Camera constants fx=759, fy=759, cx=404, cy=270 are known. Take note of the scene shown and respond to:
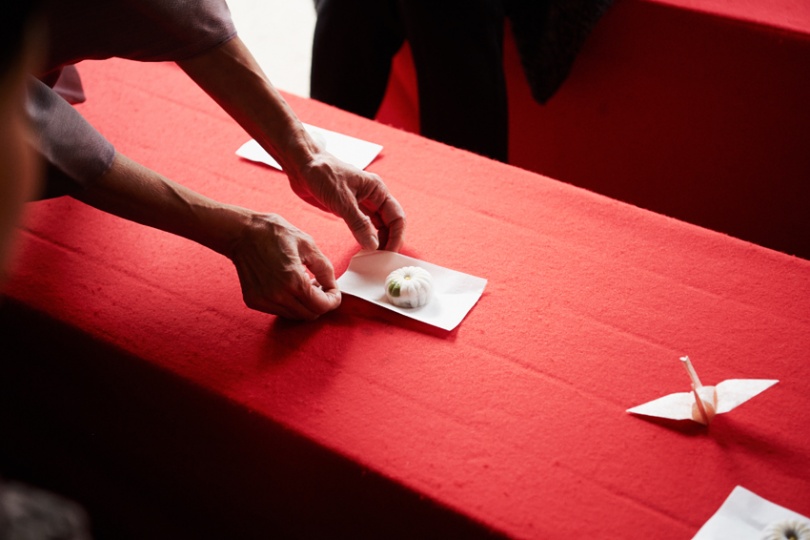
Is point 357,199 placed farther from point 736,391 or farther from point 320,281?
point 736,391

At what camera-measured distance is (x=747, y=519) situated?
0.76m

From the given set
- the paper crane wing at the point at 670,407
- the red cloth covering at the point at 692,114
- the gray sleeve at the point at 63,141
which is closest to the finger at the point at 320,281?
the gray sleeve at the point at 63,141

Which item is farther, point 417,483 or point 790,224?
point 790,224

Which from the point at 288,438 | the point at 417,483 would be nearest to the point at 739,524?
the point at 417,483

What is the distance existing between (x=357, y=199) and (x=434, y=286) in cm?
17

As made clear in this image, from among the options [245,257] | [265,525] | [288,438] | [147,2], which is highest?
[147,2]

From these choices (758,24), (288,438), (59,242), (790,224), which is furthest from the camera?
(790,224)

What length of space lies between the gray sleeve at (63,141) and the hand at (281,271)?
21 centimetres

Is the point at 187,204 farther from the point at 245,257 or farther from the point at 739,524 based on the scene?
the point at 739,524

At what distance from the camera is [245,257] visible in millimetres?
991

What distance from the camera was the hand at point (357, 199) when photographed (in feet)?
3.45

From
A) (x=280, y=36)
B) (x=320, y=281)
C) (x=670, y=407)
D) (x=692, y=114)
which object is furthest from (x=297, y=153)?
(x=280, y=36)

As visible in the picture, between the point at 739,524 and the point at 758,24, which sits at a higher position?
the point at 758,24

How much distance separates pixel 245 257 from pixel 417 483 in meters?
0.38
